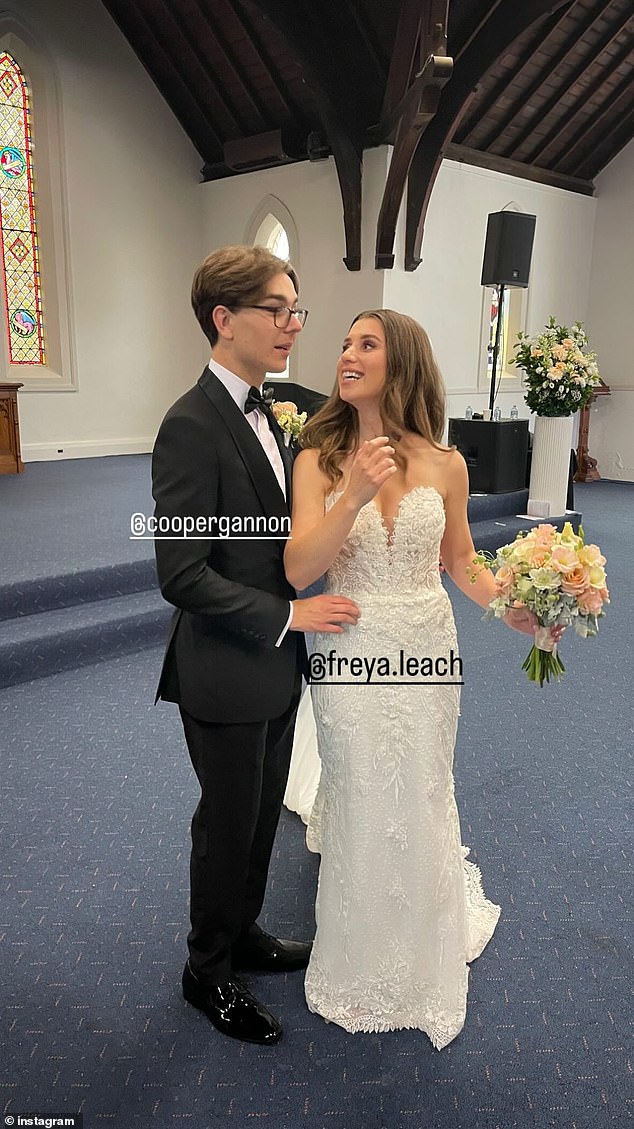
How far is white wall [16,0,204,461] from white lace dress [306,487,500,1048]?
822 centimetres

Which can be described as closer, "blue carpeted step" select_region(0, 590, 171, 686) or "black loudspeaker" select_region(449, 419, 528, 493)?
"blue carpeted step" select_region(0, 590, 171, 686)

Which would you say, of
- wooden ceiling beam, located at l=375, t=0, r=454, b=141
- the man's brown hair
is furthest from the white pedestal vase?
the man's brown hair

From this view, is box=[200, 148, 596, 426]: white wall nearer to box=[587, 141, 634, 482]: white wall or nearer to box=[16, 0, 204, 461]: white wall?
box=[16, 0, 204, 461]: white wall

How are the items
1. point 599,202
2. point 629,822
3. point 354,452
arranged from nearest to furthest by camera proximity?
point 354,452, point 629,822, point 599,202

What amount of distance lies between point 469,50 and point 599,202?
441 cm

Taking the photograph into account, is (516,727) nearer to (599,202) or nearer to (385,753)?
(385,753)

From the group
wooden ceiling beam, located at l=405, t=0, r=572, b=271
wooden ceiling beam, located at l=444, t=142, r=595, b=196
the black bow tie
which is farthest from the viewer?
wooden ceiling beam, located at l=444, t=142, r=595, b=196

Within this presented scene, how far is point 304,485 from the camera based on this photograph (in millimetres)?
1843

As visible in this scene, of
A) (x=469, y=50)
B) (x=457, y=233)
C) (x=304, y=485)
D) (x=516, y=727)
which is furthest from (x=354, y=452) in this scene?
(x=457, y=233)

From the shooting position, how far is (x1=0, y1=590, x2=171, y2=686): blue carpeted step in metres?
4.19

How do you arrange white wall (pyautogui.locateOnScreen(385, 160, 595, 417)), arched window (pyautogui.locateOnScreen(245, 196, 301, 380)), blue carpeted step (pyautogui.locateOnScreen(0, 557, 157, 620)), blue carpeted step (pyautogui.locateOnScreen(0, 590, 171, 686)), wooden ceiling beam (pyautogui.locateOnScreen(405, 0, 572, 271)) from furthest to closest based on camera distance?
1. arched window (pyautogui.locateOnScreen(245, 196, 301, 380))
2. white wall (pyautogui.locateOnScreen(385, 160, 595, 417))
3. wooden ceiling beam (pyautogui.locateOnScreen(405, 0, 572, 271))
4. blue carpeted step (pyautogui.locateOnScreen(0, 557, 157, 620))
5. blue carpeted step (pyautogui.locateOnScreen(0, 590, 171, 686))

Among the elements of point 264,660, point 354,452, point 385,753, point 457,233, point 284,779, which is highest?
point 457,233

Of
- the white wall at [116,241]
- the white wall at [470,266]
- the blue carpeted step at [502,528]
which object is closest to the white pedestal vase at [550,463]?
the blue carpeted step at [502,528]

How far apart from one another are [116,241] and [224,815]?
357 inches
